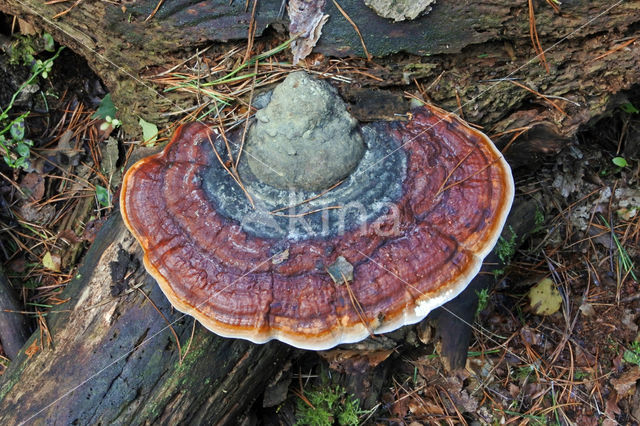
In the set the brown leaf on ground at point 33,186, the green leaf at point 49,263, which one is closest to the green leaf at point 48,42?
the brown leaf on ground at point 33,186

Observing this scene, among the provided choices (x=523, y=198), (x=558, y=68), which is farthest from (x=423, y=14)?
(x=523, y=198)

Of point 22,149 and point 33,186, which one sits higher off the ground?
point 22,149

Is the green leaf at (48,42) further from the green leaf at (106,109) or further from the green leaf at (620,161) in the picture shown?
the green leaf at (620,161)

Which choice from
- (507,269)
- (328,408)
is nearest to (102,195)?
(328,408)

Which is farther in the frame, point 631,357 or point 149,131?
point 631,357

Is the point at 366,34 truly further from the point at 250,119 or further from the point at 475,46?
the point at 250,119

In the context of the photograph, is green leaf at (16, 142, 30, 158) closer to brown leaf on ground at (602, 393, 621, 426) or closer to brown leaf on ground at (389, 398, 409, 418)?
brown leaf on ground at (389, 398, 409, 418)

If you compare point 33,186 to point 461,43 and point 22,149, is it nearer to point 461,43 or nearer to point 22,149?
point 22,149
